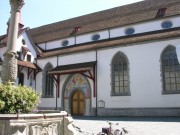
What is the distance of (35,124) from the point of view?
19.4 ft

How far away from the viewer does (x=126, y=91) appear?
20.7 m

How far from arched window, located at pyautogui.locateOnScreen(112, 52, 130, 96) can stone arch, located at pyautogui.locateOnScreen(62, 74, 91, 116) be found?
268cm

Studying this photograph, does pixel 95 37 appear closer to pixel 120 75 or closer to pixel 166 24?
pixel 120 75

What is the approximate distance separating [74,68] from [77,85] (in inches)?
81.0

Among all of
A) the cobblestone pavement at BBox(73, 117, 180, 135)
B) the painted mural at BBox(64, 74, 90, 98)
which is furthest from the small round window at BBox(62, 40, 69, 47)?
the cobblestone pavement at BBox(73, 117, 180, 135)

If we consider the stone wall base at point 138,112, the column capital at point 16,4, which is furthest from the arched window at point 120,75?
the column capital at point 16,4

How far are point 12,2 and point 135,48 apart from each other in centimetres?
1326

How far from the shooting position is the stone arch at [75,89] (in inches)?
886

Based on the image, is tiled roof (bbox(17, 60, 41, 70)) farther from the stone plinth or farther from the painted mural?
the stone plinth

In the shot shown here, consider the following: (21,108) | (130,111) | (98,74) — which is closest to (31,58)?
(98,74)

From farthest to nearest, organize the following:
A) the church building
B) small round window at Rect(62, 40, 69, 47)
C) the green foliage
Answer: small round window at Rect(62, 40, 69, 47)
the church building
the green foliage

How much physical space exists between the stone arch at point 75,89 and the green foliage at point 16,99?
14961 millimetres

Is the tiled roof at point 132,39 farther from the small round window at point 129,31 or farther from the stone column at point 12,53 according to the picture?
the stone column at point 12,53

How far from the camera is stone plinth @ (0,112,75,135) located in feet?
17.7
